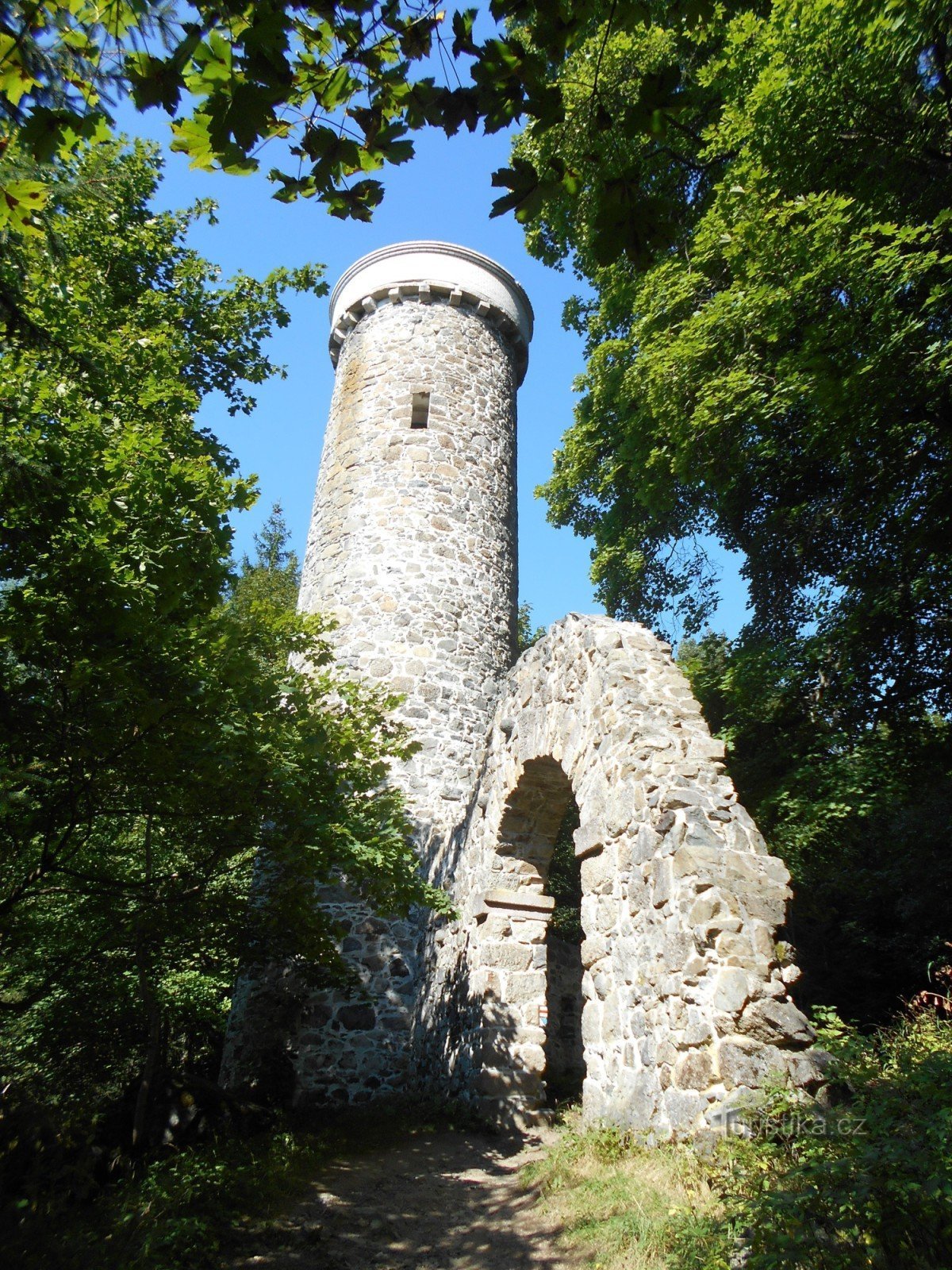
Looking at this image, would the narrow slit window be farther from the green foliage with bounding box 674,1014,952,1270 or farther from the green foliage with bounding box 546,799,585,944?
the green foliage with bounding box 674,1014,952,1270

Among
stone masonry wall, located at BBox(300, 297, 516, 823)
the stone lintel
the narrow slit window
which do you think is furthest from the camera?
the narrow slit window

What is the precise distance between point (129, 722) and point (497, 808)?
3843 millimetres

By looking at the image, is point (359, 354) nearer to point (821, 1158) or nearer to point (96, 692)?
point (96, 692)

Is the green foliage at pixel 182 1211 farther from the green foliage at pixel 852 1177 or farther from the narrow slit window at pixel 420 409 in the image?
the narrow slit window at pixel 420 409

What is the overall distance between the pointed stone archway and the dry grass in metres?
0.21

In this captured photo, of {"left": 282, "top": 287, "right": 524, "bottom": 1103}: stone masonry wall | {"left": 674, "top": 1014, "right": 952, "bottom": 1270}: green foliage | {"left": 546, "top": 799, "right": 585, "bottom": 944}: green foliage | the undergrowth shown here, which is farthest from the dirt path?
{"left": 546, "top": 799, "right": 585, "bottom": 944}: green foliage

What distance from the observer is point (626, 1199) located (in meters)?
3.66

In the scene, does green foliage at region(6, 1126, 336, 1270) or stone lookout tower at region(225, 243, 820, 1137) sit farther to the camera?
stone lookout tower at region(225, 243, 820, 1137)

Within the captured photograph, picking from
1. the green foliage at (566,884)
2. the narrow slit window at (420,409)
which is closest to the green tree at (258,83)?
the narrow slit window at (420,409)

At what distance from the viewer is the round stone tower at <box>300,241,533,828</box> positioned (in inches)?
376

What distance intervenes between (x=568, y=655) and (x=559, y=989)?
23.0ft

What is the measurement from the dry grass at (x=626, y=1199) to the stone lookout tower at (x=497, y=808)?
8.4 inches

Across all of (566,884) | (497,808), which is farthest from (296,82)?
(566,884)

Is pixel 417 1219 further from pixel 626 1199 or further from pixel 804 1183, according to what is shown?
pixel 804 1183
